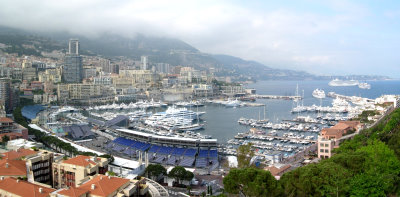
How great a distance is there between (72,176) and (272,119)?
83.2ft

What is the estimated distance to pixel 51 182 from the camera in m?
10.2

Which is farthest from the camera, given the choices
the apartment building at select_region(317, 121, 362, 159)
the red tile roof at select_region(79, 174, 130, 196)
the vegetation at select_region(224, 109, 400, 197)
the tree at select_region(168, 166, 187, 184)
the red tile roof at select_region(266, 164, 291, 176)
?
the apartment building at select_region(317, 121, 362, 159)

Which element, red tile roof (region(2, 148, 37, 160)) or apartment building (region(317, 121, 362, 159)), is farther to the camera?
apartment building (region(317, 121, 362, 159))

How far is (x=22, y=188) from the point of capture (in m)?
7.98

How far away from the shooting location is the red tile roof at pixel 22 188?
778cm

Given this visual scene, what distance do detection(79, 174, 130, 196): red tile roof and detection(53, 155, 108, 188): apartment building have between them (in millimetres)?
1257

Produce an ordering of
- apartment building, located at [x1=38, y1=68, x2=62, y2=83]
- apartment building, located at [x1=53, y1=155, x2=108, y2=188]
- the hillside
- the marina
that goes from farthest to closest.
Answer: the hillside → apartment building, located at [x1=38, y1=68, x2=62, y2=83] → the marina → apartment building, located at [x1=53, y1=155, x2=108, y2=188]

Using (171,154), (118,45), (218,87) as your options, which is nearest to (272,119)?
(171,154)

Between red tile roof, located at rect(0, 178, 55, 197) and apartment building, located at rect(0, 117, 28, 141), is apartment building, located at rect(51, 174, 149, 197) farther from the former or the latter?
apartment building, located at rect(0, 117, 28, 141)

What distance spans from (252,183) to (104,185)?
3660 millimetres

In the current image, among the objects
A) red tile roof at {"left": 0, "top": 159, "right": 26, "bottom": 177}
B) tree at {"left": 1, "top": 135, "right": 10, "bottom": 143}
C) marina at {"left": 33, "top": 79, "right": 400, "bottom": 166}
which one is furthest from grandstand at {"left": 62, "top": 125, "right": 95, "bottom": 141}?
red tile roof at {"left": 0, "top": 159, "right": 26, "bottom": 177}

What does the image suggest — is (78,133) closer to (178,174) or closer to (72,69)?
(178,174)

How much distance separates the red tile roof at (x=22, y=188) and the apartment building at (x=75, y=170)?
1344mm

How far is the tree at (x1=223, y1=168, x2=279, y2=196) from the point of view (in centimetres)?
850
